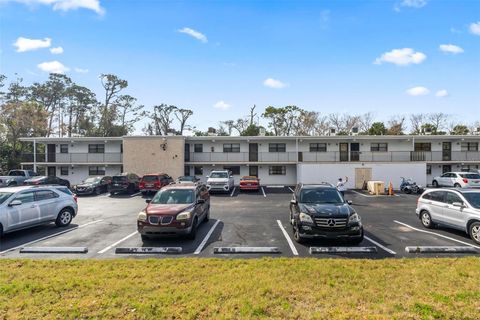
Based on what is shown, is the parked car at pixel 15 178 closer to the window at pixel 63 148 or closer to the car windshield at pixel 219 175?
the window at pixel 63 148

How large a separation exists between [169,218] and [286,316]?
5.06 m

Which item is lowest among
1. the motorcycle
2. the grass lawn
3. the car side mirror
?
the motorcycle

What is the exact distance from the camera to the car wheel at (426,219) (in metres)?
10.4

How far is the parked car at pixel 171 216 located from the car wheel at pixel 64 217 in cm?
387

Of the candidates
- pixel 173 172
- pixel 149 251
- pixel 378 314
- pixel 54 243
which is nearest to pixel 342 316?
pixel 378 314

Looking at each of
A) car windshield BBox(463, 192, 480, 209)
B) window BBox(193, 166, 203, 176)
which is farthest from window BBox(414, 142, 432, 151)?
window BBox(193, 166, 203, 176)

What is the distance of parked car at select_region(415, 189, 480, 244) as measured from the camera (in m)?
8.73

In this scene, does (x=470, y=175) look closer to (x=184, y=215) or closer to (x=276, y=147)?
(x=276, y=147)

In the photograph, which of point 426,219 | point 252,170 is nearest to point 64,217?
point 426,219

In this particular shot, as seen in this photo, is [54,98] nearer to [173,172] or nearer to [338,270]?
[173,172]

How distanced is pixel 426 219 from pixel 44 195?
46.2ft

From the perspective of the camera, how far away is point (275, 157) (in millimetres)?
27594

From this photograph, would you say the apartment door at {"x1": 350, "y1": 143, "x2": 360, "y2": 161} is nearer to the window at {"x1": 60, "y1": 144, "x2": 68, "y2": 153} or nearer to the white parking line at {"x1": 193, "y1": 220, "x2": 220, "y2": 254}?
the white parking line at {"x1": 193, "y1": 220, "x2": 220, "y2": 254}

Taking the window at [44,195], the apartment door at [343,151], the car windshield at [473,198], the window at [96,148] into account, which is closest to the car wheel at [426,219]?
the car windshield at [473,198]
